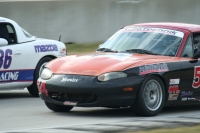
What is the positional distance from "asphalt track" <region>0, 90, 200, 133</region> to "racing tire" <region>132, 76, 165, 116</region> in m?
0.13

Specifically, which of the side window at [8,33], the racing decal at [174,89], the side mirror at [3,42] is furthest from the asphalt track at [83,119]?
the side window at [8,33]

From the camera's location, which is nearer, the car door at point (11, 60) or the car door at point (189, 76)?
the car door at point (189, 76)

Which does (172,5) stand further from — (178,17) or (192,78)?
(192,78)

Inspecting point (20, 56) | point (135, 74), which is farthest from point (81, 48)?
point (135, 74)

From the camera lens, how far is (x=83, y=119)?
871 cm

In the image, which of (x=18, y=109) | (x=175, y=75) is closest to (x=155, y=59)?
(x=175, y=75)

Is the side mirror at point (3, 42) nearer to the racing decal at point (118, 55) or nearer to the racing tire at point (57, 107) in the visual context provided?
the racing tire at point (57, 107)

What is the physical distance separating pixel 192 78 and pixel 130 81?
50.6 inches

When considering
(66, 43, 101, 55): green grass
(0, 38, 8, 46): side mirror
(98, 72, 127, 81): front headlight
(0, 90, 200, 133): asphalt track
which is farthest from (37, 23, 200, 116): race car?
(66, 43, 101, 55): green grass

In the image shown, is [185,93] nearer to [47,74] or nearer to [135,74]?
[135,74]

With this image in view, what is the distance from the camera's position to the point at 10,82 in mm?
11484

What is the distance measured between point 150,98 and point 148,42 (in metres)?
1.12

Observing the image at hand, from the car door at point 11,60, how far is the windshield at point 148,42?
2.07 m

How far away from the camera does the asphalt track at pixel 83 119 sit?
24.9ft
